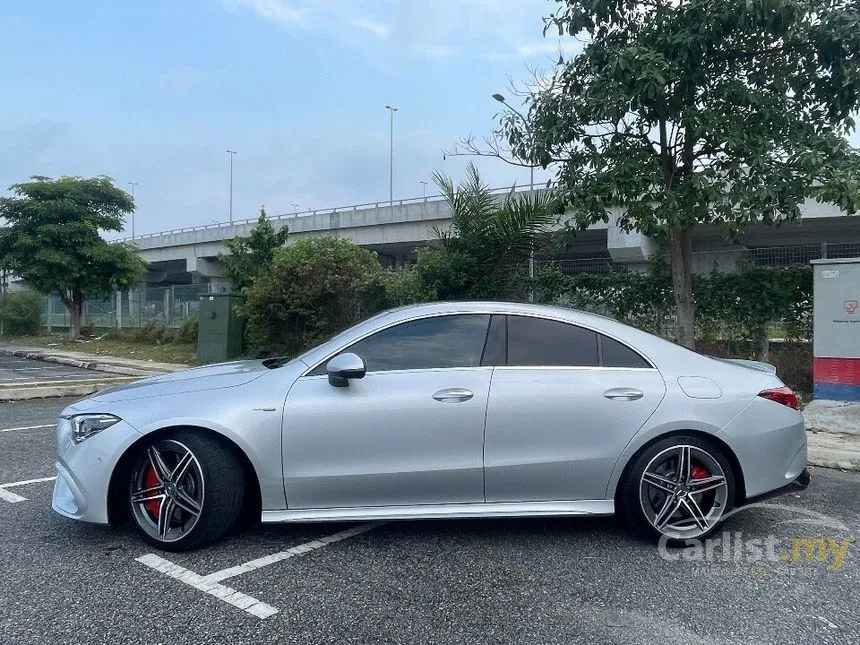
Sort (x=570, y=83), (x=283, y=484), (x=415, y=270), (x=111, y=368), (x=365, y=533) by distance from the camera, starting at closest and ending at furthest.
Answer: (x=283, y=484)
(x=365, y=533)
(x=570, y=83)
(x=415, y=270)
(x=111, y=368)

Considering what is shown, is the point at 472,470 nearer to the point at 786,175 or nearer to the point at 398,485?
the point at 398,485

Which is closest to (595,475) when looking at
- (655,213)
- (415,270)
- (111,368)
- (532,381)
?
(532,381)

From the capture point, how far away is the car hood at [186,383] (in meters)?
4.23

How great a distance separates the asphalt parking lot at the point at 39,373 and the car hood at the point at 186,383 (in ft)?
35.4

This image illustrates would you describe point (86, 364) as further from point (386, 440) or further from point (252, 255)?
point (386, 440)

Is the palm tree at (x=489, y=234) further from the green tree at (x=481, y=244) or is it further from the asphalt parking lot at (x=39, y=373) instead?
the asphalt parking lot at (x=39, y=373)

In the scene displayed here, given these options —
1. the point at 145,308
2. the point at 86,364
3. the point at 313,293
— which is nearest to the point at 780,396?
the point at 313,293

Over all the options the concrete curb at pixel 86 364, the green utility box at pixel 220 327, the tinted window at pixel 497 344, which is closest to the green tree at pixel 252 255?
the green utility box at pixel 220 327

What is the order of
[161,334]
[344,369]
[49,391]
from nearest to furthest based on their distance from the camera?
[344,369] → [49,391] → [161,334]

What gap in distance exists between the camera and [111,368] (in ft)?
55.9

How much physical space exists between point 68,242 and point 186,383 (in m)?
23.8

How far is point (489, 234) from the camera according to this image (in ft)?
36.6

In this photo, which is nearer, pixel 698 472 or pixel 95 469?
pixel 95 469

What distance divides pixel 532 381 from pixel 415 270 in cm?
767
